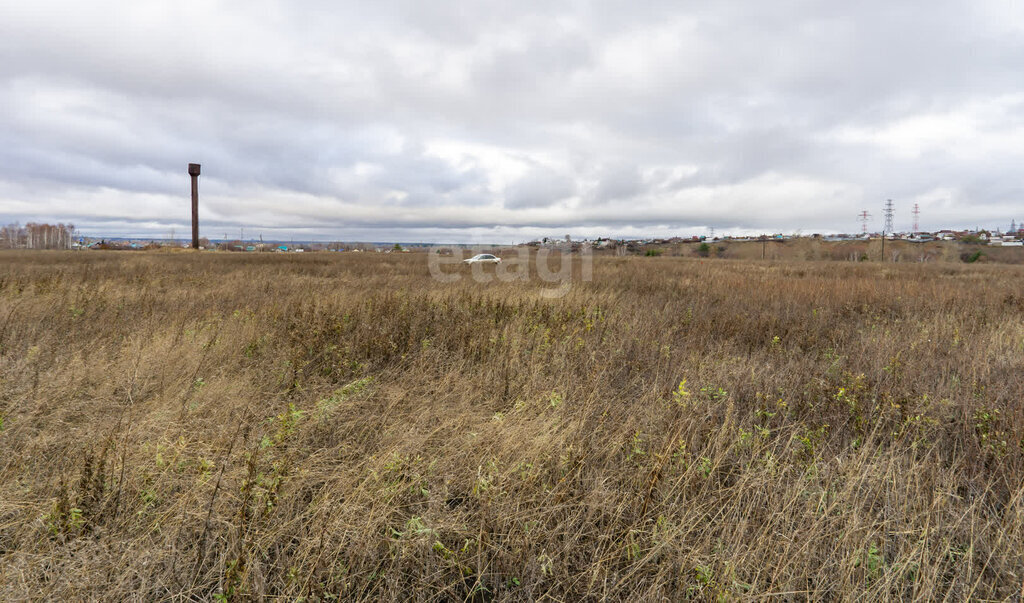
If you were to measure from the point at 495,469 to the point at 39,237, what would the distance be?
457 feet

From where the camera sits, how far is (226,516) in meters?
2.03

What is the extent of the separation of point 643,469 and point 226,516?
2.35 metres

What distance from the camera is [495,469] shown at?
233 centimetres

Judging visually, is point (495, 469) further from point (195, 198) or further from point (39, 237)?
point (39, 237)

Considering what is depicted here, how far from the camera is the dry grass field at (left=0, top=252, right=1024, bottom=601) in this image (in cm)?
176

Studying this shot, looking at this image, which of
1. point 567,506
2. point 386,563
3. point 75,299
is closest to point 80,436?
point 386,563

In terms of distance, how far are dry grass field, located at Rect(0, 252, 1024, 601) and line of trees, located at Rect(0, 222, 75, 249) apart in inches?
4816

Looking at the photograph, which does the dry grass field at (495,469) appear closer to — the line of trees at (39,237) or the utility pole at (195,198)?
the utility pole at (195,198)

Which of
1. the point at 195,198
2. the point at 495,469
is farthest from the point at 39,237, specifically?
the point at 495,469

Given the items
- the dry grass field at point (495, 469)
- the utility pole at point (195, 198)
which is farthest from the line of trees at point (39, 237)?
the dry grass field at point (495, 469)

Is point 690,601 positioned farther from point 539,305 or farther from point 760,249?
point 760,249

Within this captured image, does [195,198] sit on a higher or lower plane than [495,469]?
higher

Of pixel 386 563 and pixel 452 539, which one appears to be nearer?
pixel 386 563

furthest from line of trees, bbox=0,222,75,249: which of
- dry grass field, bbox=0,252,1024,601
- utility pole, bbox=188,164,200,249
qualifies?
dry grass field, bbox=0,252,1024,601
